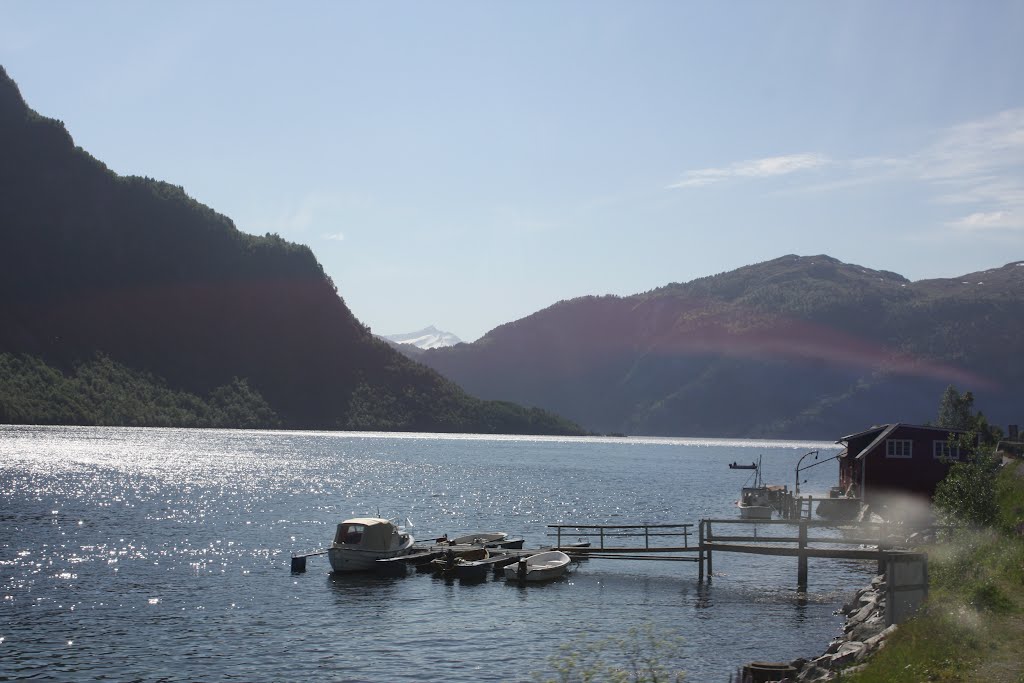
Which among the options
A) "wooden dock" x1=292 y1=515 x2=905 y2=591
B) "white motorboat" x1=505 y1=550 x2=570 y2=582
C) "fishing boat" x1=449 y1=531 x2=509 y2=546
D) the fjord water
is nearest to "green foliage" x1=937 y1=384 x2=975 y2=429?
the fjord water

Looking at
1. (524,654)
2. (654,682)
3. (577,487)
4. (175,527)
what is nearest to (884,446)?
(524,654)

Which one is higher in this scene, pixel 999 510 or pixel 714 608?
pixel 999 510

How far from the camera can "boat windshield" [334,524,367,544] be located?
5616 cm

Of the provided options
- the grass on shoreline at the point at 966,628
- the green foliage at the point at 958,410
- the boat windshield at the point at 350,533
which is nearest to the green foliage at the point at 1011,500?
the grass on shoreline at the point at 966,628

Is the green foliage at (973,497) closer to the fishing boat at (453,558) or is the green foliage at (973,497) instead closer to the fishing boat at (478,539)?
the fishing boat at (453,558)

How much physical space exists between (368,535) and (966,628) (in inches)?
1467

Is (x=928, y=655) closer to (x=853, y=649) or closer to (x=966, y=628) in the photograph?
(x=966, y=628)

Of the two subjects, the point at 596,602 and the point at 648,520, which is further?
the point at 648,520

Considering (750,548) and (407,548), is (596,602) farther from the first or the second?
(407,548)

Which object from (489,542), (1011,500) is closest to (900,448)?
(1011,500)

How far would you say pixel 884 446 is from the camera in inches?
2798

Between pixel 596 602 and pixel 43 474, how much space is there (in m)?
96.4

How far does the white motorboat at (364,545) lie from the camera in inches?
2167

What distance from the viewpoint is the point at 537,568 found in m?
53.2
